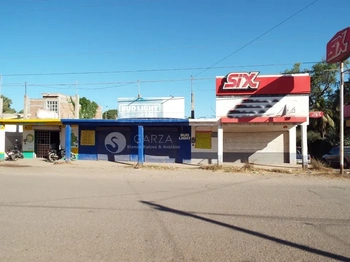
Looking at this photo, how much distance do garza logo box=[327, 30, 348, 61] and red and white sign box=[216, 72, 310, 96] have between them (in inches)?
106

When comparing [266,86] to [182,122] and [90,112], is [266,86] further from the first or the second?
[90,112]

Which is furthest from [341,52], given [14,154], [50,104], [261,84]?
[50,104]

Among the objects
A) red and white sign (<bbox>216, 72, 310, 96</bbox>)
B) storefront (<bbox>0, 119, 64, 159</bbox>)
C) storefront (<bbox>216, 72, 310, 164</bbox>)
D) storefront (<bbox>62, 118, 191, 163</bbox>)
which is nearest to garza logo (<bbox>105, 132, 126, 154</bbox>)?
storefront (<bbox>62, 118, 191, 163</bbox>)

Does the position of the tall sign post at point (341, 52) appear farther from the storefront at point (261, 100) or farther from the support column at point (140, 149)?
the support column at point (140, 149)

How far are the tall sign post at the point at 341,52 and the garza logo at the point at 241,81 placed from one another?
4401mm

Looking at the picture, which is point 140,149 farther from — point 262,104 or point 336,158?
point 336,158

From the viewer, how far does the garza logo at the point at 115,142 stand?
79.9 ft

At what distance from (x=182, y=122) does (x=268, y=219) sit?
49.0 feet

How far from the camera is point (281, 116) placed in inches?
791

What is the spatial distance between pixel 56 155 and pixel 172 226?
1949cm

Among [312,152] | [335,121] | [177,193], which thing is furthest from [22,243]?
[335,121]

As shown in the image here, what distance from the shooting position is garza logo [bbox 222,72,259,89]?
67.1 ft

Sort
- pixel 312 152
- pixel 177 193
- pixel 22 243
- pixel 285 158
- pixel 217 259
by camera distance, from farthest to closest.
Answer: pixel 312 152 < pixel 285 158 < pixel 177 193 < pixel 22 243 < pixel 217 259

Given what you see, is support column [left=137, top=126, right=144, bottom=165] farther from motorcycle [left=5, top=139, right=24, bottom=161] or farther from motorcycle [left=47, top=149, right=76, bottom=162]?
motorcycle [left=5, top=139, right=24, bottom=161]
